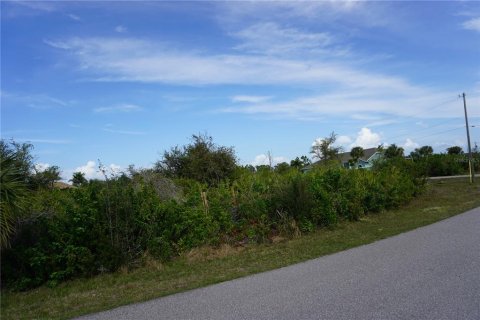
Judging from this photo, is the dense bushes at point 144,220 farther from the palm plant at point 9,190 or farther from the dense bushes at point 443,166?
A: the dense bushes at point 443,166

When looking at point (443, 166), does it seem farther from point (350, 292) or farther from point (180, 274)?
point (350, 292)

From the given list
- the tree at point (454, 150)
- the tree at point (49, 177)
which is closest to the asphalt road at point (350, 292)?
the tree at point (49, 177)

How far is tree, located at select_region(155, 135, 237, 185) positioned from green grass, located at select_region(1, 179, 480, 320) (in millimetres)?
8316

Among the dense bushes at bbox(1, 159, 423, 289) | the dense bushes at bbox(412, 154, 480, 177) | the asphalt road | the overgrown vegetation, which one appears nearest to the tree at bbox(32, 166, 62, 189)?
the overgrown vegetation

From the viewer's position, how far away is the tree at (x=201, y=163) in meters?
21.2

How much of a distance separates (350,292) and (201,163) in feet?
51.1

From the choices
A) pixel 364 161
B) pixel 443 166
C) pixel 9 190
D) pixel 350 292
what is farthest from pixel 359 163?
pixel 9 190

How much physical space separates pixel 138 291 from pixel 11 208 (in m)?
2.81

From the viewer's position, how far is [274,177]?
15.2 meters

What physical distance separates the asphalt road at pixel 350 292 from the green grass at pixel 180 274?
2.15 feet

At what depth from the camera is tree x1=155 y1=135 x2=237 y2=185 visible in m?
21.2

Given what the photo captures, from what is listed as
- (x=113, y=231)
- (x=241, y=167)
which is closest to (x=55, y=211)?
(x=113, y=231)

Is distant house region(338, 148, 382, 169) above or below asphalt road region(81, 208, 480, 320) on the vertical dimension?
above

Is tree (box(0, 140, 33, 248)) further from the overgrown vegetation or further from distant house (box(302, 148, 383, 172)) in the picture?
distant house (box(302, 148, 383, 172))
